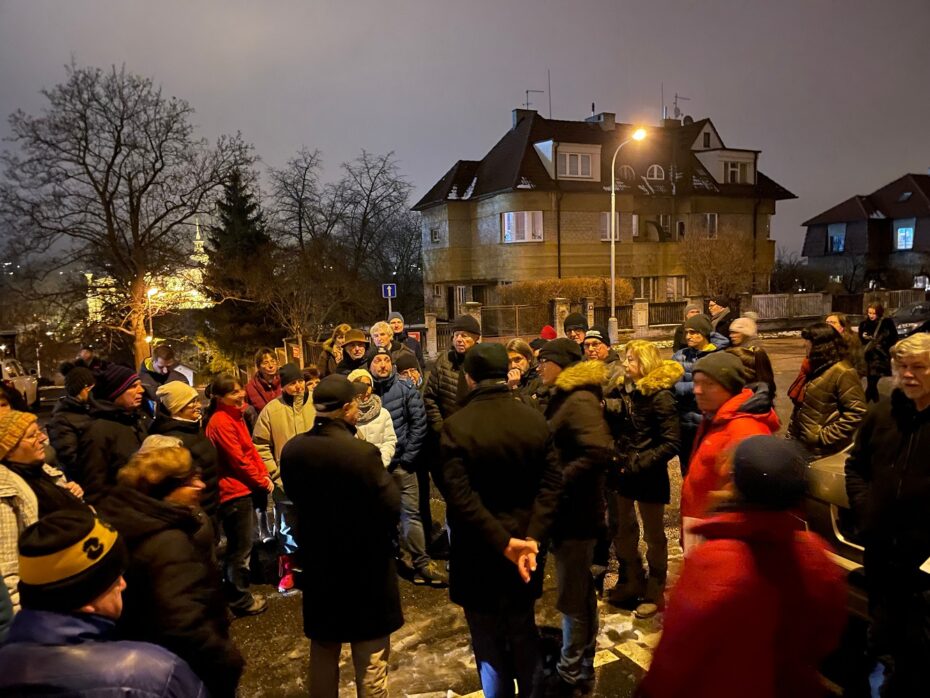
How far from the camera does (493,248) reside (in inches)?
1384

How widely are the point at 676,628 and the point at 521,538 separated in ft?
4.56

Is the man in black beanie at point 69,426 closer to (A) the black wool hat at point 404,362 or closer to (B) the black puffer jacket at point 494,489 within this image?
(A) the black wool hat at point 404,362

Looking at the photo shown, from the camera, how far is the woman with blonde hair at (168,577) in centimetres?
234

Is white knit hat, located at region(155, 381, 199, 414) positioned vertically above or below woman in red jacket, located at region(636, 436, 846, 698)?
above

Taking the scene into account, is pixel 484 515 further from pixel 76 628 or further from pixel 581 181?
pixel 581 181

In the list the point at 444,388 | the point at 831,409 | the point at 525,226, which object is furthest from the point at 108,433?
the point at 525,226

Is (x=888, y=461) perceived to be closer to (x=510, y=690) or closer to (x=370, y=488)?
(x=510, y=690)

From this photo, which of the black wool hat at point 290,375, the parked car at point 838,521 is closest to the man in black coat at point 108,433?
the black wool hat at point 290,375

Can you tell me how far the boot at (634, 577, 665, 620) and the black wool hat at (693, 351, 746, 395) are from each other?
1841 mm

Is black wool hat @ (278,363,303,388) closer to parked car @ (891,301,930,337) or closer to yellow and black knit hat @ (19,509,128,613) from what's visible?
yellow and black knit hat @ (19,509,128,613)

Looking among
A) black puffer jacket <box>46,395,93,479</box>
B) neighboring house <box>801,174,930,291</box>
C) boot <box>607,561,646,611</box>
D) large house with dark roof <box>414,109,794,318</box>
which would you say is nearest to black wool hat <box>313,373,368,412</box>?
boot <box>607,561,646,611</box>

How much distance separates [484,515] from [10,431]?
2.61m

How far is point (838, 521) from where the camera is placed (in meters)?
4.05

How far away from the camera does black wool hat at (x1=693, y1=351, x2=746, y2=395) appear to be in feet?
12.2
